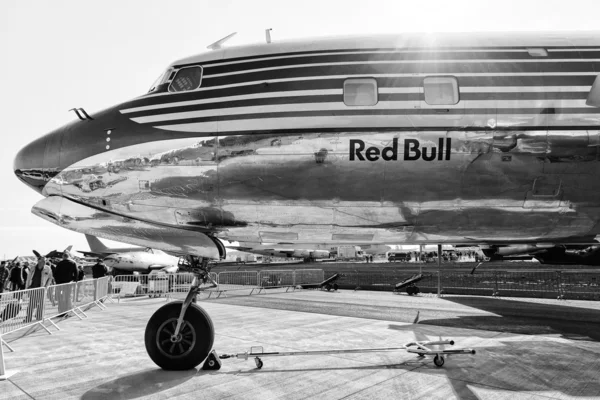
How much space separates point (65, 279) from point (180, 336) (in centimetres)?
975

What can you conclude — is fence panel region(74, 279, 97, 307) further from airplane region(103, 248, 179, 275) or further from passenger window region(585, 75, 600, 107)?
airplane region(103, 248, 179, 275)

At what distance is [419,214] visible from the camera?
5.65m

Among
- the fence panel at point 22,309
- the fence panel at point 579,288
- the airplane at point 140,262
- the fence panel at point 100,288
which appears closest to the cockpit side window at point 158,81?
the fence panel at point 22,309

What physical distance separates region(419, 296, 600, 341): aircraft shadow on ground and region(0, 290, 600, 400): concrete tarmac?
31 mm

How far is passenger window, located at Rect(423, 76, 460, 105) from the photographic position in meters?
Answer: 5.39

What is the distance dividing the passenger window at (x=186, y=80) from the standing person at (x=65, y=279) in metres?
9.68

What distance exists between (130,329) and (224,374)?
613cm

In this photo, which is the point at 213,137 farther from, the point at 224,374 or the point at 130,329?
the point at 130,329

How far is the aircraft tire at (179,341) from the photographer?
6.51 meters

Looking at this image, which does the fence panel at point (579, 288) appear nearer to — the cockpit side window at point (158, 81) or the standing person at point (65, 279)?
the cockpit side window at point (158, 81)

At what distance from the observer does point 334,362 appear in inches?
284

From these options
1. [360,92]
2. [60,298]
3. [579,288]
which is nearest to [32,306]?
[60,298]

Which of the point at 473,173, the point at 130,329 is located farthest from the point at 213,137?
the point at 130,329

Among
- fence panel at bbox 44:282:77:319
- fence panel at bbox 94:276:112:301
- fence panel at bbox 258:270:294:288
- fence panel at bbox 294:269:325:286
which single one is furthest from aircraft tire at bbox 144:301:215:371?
fence panel at bbox 294:269:325:286
